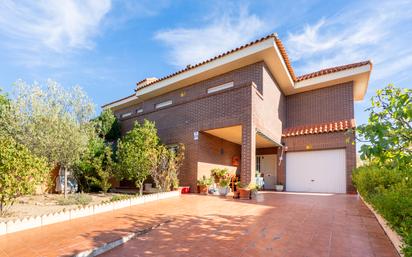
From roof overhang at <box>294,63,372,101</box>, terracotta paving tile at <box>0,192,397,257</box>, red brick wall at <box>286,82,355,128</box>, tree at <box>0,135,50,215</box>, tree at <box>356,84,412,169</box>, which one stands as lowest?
terracotta paving tile at <box>0,192,397,257</box>

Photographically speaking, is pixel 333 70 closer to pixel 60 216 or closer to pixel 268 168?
pixel 268 168

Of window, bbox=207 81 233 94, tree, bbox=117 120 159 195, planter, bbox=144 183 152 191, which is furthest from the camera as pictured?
planter, bbox=144 183 152 191

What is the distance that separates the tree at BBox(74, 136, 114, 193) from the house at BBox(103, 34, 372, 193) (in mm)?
3190

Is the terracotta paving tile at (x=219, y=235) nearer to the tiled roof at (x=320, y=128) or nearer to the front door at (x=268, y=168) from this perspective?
the tiled roof at (x=320, y=128)

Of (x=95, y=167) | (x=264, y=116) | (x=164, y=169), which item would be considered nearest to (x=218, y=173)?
(x=164, y=169)

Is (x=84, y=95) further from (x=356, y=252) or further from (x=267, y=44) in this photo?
(x=356, y=252)

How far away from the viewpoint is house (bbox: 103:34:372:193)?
11.5 m

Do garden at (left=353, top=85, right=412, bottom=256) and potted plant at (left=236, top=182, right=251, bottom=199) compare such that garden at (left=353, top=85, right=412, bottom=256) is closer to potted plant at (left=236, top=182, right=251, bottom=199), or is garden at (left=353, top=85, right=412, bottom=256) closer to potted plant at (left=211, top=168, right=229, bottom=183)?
potted plant at (left=236, top=182, right=251, bottom=199)

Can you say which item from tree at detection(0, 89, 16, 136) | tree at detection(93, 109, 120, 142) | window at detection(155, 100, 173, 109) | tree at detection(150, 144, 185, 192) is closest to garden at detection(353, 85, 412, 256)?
tree at detection(150, 144, 185, 192)

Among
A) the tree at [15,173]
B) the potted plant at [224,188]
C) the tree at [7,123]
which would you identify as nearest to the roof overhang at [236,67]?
the potted plant at [224,188]

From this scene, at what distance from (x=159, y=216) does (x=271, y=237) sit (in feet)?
10.1

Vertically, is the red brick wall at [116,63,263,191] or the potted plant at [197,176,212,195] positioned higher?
the red brick wall at [116,63,263,191]

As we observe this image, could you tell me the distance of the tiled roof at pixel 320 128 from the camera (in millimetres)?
13241

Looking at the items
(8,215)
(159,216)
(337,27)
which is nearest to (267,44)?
(337,27)
